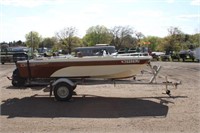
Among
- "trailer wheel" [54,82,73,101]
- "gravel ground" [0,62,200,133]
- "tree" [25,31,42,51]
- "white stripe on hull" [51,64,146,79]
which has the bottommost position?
"gravel ground" [0,62,200,133]

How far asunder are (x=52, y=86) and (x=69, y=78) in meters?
0.83

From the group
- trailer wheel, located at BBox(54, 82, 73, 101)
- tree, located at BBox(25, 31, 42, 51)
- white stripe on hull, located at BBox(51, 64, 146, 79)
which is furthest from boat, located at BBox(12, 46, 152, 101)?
tree, located at BBox(25, 31, 42, 51)

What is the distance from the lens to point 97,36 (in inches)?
3051

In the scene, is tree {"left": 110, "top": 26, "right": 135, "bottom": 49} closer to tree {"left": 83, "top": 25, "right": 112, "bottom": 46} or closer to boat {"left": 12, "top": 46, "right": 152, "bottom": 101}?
tree {"left": 83, "top": 25, "right": 112, "bottom": 46}

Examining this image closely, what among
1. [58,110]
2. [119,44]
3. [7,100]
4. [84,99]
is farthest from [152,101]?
[119,44]

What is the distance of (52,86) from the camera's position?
10.2 meters

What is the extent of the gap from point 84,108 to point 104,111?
0.67 metres

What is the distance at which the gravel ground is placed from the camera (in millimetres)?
7000

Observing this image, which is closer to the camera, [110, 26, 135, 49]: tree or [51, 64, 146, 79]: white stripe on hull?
[51, 64, 146, 79]: white stripe on hull

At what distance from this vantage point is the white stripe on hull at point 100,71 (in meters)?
10.8

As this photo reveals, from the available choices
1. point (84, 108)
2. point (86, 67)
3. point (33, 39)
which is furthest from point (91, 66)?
point (33, 39)

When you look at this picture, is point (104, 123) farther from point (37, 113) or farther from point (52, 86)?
point (52, 86)

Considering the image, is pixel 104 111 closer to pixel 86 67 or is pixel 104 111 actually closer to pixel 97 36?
pixel 86 67

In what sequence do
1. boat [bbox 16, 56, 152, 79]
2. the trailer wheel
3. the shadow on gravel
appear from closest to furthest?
the shadow on gravel < the trailer wheel < boat [bbox 16, 56, 152, 79]
